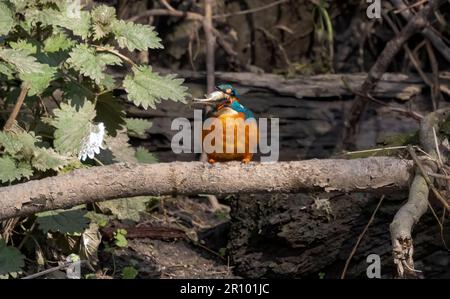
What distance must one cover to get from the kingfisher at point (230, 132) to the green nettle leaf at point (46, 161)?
67 centimetres

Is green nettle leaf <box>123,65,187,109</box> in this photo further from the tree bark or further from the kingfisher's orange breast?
the tree bark

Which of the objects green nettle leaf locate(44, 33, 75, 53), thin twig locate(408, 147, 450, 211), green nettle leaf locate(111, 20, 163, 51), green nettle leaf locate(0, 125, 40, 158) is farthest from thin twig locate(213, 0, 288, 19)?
thin twig locate(408, 147, 450, 211)

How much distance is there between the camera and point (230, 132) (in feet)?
12.0

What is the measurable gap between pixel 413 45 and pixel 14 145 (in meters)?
3.14

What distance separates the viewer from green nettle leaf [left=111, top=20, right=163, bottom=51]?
3.76m

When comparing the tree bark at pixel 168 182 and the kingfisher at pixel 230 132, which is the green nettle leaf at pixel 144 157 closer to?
the kingfisher at pixel 230 132

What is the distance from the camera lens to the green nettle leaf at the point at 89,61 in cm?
367

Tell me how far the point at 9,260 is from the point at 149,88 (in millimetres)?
967

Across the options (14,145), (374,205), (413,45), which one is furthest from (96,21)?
(413,45)

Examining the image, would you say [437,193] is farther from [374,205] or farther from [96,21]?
[96,21]

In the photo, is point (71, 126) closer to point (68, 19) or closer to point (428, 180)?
point (68, 19)

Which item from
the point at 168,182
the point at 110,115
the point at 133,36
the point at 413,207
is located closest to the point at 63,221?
the point at 110,115

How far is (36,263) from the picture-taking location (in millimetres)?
4148

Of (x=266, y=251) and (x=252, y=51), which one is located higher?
(x=252, y=51)
